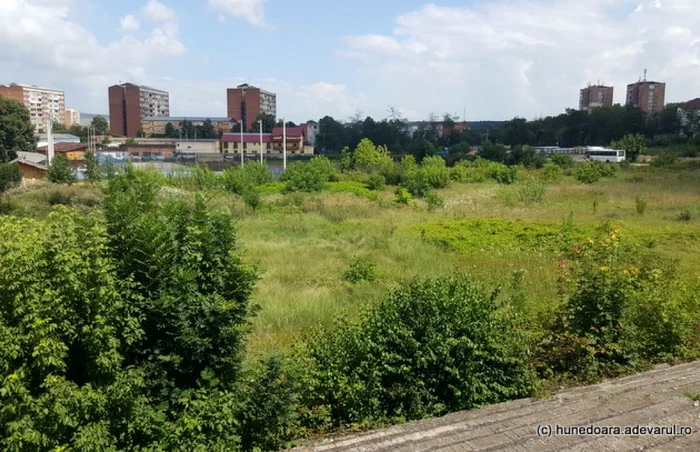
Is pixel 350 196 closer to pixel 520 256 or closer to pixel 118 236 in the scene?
pixel 520 256

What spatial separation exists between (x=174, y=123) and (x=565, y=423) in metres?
88.4

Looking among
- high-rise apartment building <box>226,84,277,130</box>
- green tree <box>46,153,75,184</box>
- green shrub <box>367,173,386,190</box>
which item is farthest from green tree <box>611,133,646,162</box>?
high-rise apartment building <box>226,84,277,130</box>

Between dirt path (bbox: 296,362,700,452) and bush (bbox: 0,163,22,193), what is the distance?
2433 cm

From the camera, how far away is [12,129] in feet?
142

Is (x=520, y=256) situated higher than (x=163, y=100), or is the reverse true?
(x=163, y=100)

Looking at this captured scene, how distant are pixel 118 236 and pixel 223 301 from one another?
0.88 meters

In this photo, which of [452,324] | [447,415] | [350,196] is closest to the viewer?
[447,415]

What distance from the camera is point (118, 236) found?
3.95 m

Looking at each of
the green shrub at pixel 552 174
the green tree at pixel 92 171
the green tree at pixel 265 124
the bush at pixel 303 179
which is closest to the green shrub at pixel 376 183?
the bush at pixel 303 179

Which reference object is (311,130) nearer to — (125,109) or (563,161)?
(125,109)

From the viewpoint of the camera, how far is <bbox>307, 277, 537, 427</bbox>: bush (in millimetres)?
4473

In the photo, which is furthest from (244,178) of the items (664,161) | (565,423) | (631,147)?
(631,147)

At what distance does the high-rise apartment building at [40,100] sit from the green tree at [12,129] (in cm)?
4755

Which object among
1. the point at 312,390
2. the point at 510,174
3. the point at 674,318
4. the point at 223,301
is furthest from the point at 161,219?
the point at 510,174
